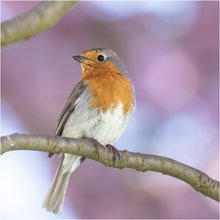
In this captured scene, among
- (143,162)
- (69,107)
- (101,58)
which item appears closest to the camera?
(143,162)

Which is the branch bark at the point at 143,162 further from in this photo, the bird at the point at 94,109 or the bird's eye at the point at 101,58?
the bird's eye at the point at 101,58

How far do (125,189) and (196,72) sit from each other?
112 centimetres

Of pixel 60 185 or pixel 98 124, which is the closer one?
pixel 98 124

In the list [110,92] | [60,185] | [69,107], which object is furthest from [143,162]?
[60,185]

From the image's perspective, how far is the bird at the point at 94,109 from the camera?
4.31 metres

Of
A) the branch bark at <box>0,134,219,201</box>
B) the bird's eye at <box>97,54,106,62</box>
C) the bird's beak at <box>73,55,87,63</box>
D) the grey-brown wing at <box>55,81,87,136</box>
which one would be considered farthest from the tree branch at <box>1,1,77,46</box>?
the bird's eye at <box>97,54,106,62</box>

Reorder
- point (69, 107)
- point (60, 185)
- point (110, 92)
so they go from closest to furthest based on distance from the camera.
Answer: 1. point (110, 92)
2. point (69, 107)
3. point (60, 185)

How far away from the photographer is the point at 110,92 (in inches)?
173

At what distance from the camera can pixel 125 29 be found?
530cm

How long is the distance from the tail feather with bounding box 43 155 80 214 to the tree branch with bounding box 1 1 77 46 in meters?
2.39

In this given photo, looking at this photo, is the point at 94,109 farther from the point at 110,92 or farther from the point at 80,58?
the point at 80,58

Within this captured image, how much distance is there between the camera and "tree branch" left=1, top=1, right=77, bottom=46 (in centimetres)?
224

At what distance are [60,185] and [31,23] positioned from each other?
2661 mm

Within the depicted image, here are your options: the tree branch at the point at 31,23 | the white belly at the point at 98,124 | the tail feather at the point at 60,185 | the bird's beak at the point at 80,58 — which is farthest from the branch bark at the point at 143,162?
the bird's beak at the point at 80,58
